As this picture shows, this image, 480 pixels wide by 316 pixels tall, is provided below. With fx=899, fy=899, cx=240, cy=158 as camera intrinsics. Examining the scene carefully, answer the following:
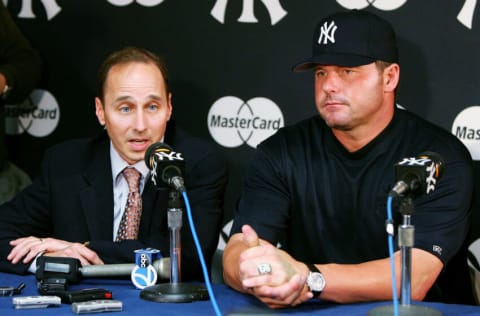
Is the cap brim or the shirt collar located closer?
the cap brim

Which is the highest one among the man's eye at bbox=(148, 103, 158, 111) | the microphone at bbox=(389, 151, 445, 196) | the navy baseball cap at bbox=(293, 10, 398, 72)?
the navy baseball cap at bbox=(293, 10, 398, 72)

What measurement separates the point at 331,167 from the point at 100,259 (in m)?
0.82

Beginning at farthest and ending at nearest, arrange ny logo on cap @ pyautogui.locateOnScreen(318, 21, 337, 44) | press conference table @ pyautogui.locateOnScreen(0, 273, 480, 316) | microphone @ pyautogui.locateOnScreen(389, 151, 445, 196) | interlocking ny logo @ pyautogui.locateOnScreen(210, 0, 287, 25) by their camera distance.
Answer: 1. interlocking ny logo @ pyautogui.locateOnScreen(210, 0, 287, 25)
2. ny logo on cap @ pyautogui.locateOnScreen(318, 21, 337, 44)
3. press conference table @ pyautogui.locateOnScreen(0, 273, 480, 316)
4. microphone @ pyautogui.locateOnScreen(389, 151, 445, 196)

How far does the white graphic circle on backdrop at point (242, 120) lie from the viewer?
376 centimetres

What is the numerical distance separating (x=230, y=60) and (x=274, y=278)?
65.3 inches

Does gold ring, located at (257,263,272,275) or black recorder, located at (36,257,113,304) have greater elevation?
gold ring, located at (257,263,272,275)

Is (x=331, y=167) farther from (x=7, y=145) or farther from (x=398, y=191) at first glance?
(x=7, y=145)

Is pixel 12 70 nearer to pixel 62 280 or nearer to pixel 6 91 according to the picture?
pixel 6 91

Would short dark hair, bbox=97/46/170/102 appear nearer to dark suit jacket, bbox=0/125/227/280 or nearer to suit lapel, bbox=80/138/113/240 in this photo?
dark suit jacket, bbox=0/125/227/280

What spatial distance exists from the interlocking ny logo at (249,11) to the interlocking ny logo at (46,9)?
2.66 ft

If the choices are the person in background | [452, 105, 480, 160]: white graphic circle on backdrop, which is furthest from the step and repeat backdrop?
the person in background

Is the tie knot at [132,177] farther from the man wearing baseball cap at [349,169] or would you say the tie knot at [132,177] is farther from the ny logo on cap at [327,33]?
the ny logo on cap at [327,33]

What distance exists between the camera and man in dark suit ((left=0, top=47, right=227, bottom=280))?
3156mm

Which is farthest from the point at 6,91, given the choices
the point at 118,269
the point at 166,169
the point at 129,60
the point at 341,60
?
the point at 166,169
